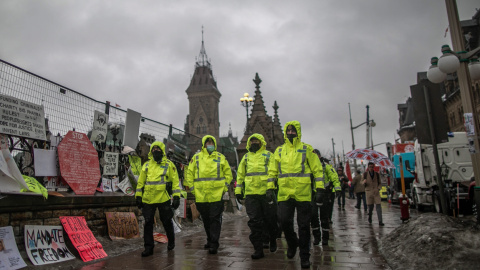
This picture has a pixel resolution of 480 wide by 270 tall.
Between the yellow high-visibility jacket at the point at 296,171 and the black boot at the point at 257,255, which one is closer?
the yellow high-visibility jacket at the point at 296,171

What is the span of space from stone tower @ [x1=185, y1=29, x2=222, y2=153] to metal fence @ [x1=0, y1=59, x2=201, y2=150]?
97.9 meters

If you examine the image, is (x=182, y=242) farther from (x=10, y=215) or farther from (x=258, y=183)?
(x=10, y=215)

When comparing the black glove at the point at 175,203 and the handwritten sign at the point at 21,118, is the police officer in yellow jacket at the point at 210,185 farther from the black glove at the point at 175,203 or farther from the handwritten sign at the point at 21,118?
the handwritten sign at the point at 21,118

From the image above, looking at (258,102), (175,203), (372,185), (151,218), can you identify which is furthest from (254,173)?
(258,102)

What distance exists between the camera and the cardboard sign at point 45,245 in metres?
5.25

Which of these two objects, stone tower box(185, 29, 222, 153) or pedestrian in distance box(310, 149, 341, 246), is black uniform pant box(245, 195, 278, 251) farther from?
stone tower box(185, 29, 222, 153)

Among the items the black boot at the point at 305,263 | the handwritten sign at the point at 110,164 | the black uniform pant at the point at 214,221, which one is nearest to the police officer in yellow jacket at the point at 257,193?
the black uniform pant at the point at 214,221

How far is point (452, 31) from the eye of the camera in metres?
7.14

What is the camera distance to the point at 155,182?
6496 millimetres

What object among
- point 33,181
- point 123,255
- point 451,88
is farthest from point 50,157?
point 451,88

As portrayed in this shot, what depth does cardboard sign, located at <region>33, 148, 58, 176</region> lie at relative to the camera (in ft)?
20.2

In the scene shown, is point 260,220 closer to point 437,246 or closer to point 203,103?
point 437,246

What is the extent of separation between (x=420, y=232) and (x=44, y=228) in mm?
5860

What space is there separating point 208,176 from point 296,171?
193 centimetres
